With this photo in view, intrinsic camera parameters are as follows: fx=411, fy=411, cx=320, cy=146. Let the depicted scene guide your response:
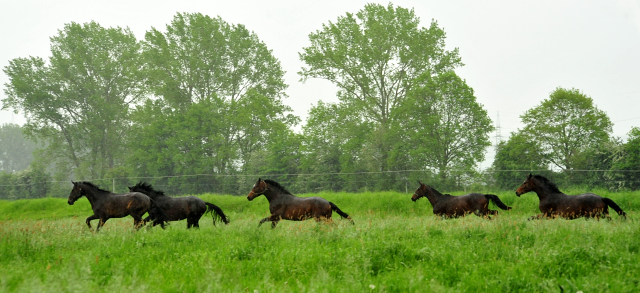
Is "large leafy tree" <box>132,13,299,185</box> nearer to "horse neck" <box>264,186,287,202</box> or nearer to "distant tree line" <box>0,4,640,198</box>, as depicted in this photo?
"distant tree line" <box>0,4,640,198</box>

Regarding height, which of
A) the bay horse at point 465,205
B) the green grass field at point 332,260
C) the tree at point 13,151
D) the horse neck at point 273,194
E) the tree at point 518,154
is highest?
the tree at point 13,151

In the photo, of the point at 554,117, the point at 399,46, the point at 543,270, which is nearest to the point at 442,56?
the point at 399,46

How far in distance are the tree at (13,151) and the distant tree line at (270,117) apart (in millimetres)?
69181

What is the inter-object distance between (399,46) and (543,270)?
30090 mm

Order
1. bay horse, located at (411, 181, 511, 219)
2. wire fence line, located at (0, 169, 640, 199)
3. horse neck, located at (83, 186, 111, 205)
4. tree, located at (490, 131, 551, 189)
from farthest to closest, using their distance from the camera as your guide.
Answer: tree, located at (490, 131, 551, 189), wire fence line, located at (0, 169, 640, 199), bay horse, located at (411, 181, 511, 219), horse neck, located at (83, 186, 111, 205)

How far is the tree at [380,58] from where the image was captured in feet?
110

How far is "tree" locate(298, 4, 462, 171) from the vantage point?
110 ft

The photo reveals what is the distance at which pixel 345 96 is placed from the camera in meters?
36.2

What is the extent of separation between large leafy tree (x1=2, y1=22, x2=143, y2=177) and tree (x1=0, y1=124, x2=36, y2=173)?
229 feet

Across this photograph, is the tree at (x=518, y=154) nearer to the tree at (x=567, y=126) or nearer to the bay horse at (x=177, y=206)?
the tree at (x=567, y=126)

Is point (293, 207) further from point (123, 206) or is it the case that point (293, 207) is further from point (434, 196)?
point (434, 196)

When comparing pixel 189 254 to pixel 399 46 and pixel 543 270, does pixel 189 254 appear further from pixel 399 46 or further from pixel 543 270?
pixel 399 46

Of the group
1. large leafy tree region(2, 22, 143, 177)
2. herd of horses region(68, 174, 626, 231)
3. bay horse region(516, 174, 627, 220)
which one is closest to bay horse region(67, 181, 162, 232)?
herd of horses region(68, 174, 626, 231)

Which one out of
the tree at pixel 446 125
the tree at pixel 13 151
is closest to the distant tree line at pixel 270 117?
the tree at pixel 446 125
